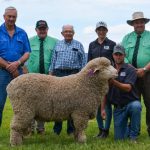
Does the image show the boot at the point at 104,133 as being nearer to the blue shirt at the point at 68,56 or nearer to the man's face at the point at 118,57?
the blue shirt at the point at 68,56

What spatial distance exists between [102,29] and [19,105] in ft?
9.05

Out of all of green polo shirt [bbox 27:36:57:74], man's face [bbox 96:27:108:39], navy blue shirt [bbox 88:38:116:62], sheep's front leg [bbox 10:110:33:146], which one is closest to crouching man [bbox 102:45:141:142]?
navy blue shirt [bbox 88:38:116:62]

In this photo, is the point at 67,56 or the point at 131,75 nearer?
the point at 131,75

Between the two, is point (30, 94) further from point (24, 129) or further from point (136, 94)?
point (136, 94)

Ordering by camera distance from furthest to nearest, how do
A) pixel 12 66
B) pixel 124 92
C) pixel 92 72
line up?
1. pixel 124 92
2. pixel 12 66
3. pixel 92 72

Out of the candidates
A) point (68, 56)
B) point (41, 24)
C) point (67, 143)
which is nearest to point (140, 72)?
point (68, 56)

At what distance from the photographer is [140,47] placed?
9.34 metres

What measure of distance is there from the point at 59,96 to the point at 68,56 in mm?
1704

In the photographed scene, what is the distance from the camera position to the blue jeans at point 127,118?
8886 millimetres

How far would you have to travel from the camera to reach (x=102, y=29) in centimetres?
980

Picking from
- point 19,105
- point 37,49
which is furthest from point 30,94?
point 37,49

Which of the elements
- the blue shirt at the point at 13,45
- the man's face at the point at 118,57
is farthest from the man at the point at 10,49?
the man's face at the point at 118,57

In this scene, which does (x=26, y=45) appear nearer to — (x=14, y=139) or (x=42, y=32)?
(x=42, y=32)

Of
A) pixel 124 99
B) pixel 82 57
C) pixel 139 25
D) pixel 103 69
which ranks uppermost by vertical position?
pixel 139 25
